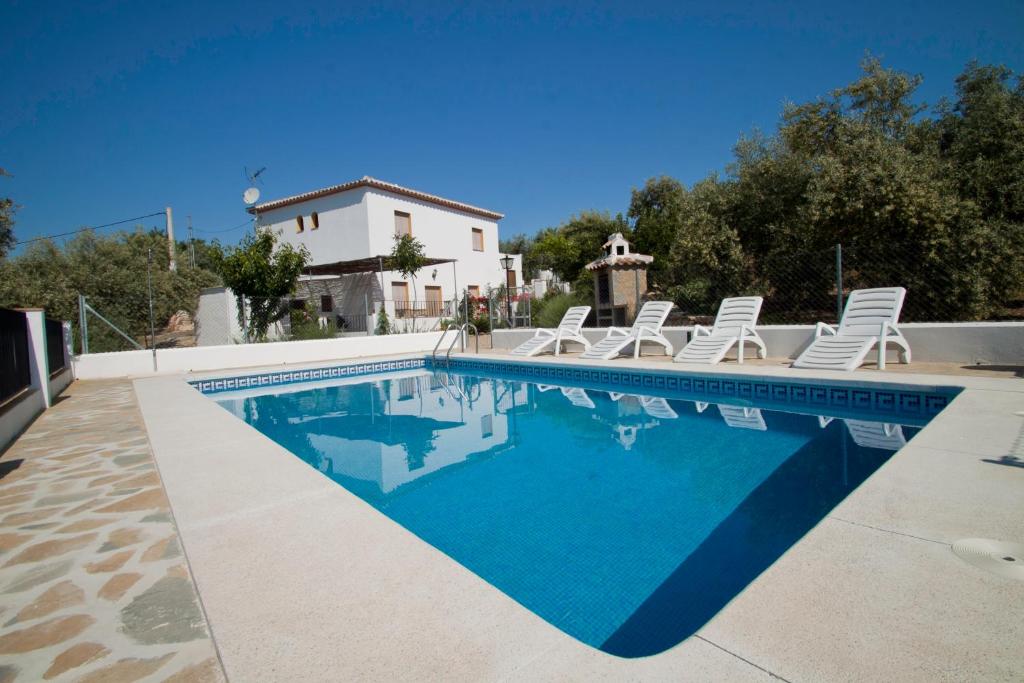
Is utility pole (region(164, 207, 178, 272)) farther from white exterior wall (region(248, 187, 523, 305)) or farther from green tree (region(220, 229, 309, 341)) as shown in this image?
green tree (region(220, 229, 309, 341))

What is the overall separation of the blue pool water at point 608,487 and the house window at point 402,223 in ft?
44.4

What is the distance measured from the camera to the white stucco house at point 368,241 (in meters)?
19.0

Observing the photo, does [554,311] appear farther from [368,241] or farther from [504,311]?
Answer: [368,241]

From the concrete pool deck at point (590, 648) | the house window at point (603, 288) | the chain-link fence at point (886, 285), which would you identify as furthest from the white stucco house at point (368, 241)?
the concrete pool deck at point (590, 648)

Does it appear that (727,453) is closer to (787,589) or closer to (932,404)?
(932,404)

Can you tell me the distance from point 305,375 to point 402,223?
10.8m

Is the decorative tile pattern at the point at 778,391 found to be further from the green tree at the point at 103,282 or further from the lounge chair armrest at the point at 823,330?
the green tree at the point at 103,282

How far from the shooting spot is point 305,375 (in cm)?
1111

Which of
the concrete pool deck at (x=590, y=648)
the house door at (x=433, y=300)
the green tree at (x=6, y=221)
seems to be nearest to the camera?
the concrete pool deck at (x=590, y=648)

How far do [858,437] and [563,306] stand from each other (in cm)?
1013

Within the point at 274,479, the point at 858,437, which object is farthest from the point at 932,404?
the point at 274,479

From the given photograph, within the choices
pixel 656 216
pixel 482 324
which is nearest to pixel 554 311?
pixel 482 324

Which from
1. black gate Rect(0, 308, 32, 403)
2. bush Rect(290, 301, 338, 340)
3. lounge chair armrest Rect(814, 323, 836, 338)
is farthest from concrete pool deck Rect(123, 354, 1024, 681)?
bush Rect(290, 301, 338, 340)

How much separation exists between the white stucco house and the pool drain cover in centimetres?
1678
